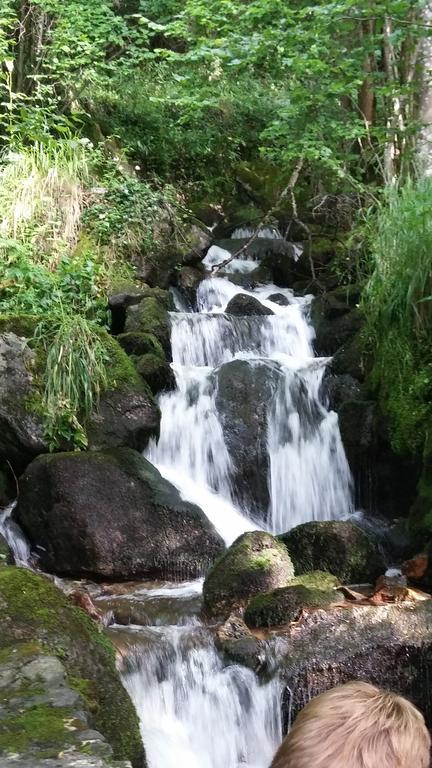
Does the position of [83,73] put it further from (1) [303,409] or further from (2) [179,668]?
(2) [179,668]

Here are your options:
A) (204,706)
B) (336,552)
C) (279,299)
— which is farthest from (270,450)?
(204,706)

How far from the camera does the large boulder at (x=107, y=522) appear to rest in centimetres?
628

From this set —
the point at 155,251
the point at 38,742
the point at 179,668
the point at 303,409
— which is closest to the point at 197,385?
the point at 303,409

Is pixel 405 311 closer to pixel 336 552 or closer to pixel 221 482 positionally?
pixel 221 482

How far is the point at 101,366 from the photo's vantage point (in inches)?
289

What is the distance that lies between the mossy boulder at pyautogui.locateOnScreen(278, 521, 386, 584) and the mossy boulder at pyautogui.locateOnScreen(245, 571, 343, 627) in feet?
2.43

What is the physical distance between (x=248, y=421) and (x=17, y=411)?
7.59 feet

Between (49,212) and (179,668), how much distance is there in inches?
238

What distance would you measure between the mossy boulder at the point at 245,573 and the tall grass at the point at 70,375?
74.7 inches

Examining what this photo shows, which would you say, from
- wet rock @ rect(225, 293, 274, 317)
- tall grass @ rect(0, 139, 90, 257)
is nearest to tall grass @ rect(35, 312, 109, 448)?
tall grass @ rect(0, 139, 90, 257)

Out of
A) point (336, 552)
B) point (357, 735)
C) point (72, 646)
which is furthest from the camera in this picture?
point (336, 552)

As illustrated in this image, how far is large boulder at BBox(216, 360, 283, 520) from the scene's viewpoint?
7.67 metres

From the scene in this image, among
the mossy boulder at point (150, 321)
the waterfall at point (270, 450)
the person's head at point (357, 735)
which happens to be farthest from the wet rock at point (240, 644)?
the mossy boulder at point (150, 321)

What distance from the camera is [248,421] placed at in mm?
8000
